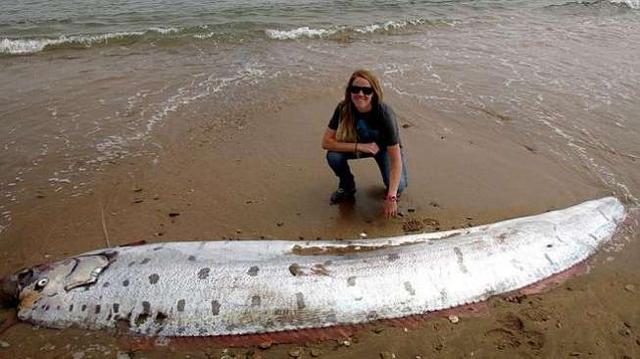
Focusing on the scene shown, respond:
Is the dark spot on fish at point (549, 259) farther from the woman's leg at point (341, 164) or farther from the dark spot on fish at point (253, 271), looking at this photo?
the dark spot on fish at point (253, 271)

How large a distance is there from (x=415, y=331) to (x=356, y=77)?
2.18m

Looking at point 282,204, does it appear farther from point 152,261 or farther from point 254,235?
point 152,261

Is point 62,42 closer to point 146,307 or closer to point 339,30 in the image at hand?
point 339,30

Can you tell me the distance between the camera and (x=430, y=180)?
5949 mm

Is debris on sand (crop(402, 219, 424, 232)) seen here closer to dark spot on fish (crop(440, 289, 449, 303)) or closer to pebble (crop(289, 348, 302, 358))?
dark spot on fish (crop(440, 289, 449, 303))

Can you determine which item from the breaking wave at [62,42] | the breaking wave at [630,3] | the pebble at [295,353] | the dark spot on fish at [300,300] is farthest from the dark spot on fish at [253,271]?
the breaking wave at [630,3]

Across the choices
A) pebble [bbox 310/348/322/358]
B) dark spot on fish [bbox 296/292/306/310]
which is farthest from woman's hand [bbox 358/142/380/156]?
pebble [bbox 310/348/322/358]

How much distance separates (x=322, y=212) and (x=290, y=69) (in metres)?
5.12

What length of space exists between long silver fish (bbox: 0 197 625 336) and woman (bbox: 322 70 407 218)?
77 centimetres

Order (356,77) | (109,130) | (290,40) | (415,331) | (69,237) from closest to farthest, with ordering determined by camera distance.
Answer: (415,331) → (356,77) → (69,237) → (109,130) → (290,40)

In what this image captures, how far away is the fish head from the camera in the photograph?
13.4 ft

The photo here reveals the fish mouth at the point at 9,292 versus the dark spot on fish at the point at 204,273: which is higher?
the dark spot on fish at the point at 204,273

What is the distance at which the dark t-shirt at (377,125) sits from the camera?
190 inches

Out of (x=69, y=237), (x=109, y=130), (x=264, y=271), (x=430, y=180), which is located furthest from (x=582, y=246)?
(x=109, y=130)
